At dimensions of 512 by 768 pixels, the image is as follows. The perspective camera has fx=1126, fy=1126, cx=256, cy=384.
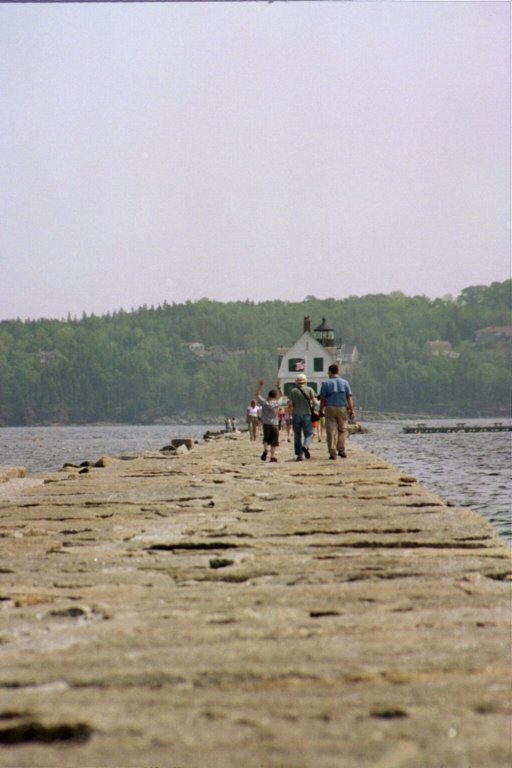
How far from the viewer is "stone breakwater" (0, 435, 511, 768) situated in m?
3.13

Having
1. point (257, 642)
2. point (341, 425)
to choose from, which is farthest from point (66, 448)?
point (257, 642)

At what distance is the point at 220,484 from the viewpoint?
13.6 metres

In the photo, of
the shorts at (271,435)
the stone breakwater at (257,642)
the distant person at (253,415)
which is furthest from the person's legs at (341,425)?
the distant person at (253,415)

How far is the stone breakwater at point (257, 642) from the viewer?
123 inches

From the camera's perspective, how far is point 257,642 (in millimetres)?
4438

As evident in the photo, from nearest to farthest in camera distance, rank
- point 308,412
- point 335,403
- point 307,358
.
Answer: point 335,403, point 308,412, point 307,358

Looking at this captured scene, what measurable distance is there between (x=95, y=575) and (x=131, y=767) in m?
3.46

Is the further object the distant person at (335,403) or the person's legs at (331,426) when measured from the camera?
the person's legs at (331,426)

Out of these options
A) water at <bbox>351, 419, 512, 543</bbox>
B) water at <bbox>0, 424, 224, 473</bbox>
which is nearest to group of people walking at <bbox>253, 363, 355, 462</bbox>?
water at <bbox>351, 419, 512, 543</bbox>

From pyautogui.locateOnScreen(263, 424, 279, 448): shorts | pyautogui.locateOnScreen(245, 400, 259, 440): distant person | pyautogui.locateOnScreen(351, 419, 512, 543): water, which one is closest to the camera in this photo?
pyautogui.locateOnScreen(263, 424, 279, 448): shorts

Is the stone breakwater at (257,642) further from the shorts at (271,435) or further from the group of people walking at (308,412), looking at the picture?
the shorts at (271,435)

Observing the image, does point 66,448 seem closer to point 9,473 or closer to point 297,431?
point 297,431

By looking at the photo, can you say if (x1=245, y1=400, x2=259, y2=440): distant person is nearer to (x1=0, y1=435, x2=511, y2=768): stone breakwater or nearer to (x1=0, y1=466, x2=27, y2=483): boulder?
(x1=0, y1=466, x2=27, y2=483): boulder

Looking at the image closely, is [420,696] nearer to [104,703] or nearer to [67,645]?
[104,703]
